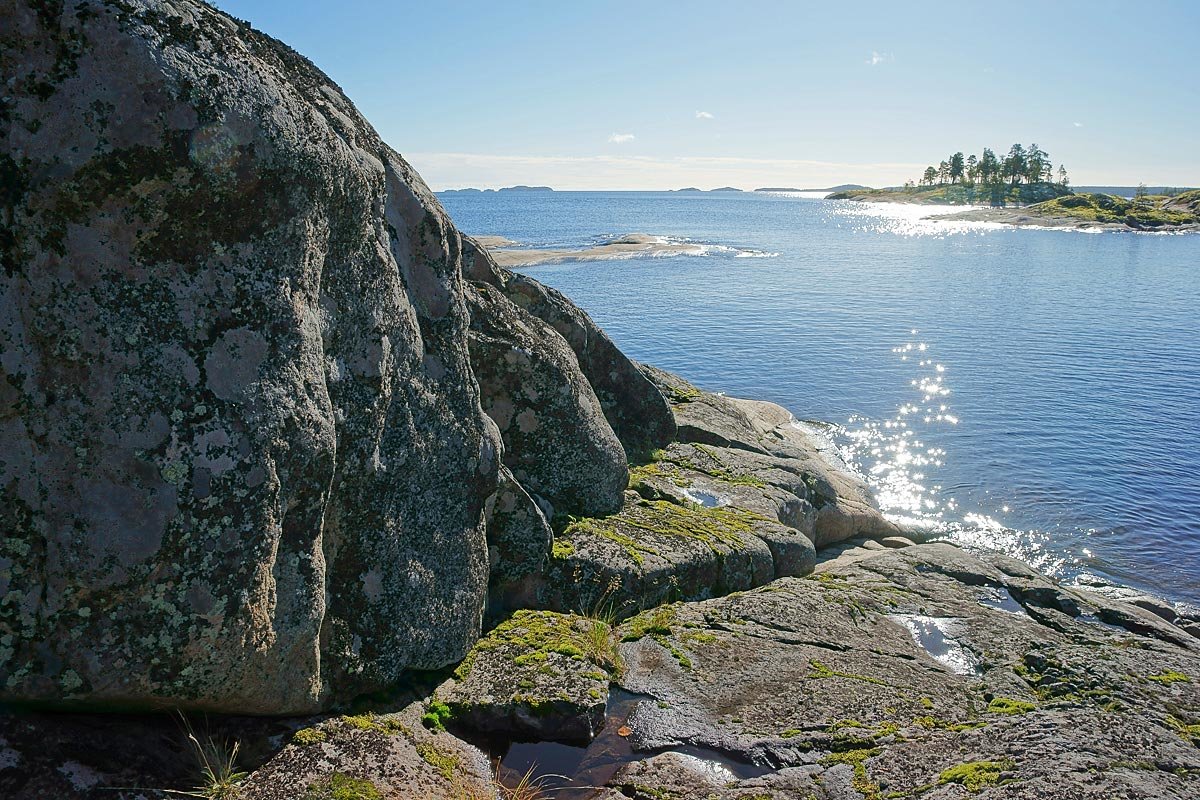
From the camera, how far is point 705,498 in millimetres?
12016

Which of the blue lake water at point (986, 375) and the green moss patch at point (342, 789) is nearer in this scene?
the green moss patch at point (342, 789)

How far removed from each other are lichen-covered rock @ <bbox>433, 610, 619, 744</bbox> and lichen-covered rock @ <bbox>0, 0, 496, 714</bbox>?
954 millimetres

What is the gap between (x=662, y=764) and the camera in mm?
6668

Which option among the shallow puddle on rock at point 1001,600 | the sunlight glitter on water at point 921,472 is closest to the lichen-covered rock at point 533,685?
the shallow puddle on rock at point 1001,600

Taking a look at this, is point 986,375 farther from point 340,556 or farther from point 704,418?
point 340,556

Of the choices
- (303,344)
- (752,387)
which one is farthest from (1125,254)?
(303,344)

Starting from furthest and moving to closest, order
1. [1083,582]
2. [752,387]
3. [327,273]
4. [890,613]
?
[752,387]
[1083,582]
[890,613]
[327,273]

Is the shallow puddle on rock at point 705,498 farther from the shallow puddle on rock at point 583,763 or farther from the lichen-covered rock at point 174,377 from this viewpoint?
the lichen-covered rock at point 174,377

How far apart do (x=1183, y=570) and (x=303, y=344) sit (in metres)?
20.8

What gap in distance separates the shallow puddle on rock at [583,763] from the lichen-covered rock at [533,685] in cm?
12

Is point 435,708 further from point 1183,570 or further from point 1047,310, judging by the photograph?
point 1047,310

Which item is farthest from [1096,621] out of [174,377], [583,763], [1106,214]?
[1106,214]

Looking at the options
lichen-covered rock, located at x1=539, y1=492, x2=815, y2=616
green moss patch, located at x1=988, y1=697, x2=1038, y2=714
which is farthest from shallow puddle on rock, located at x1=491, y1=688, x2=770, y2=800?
green moss patch, located at x1=988, y1=697, x2=1038, y2=714

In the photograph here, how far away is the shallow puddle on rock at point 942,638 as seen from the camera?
854cm
